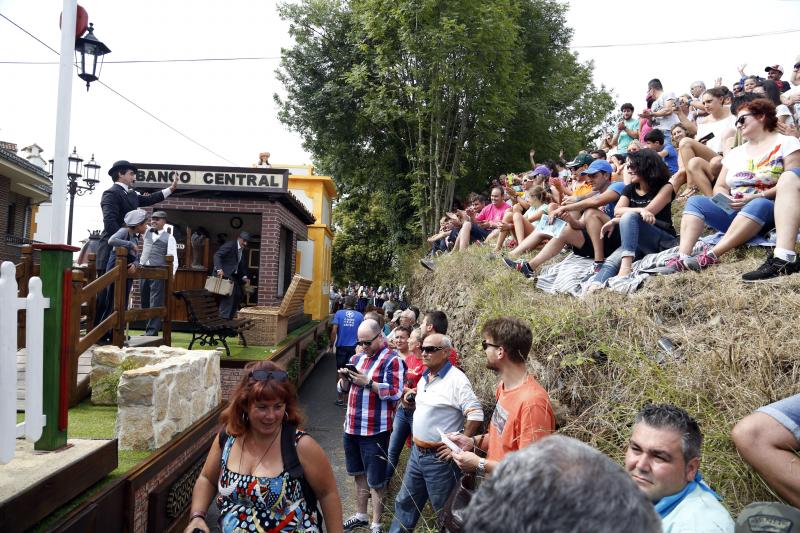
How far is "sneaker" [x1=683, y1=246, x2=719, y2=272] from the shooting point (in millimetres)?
4461

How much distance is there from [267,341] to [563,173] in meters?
8.93

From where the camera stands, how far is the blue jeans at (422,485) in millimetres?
4117

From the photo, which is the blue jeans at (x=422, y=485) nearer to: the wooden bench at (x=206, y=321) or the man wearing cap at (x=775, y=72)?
the wooden bench at (x=206, y=321)

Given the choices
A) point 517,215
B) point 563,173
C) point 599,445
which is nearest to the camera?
point 599,445

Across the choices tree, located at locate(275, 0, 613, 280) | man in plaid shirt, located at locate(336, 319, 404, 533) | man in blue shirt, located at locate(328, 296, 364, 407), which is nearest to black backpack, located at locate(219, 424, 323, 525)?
man in plaid shirt, located at locate(336, 319, 404, 533)

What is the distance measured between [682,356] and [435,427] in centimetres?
189

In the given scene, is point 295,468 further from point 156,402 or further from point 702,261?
point 702,261

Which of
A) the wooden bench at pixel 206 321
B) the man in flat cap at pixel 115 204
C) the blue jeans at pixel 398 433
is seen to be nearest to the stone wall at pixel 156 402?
the blue jeans at pixel 398 433

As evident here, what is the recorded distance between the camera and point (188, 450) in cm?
456

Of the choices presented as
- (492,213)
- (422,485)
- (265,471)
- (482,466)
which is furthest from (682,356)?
(492,213)

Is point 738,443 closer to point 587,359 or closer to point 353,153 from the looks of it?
point 587,359

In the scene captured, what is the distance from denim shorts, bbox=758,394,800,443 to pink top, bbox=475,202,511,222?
850cm

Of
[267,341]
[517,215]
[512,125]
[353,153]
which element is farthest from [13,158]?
[517,215]

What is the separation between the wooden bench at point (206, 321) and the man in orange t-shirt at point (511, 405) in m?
5.20
